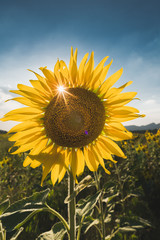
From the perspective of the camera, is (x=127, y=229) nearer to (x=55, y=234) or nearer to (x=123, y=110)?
(x=55, y=234)

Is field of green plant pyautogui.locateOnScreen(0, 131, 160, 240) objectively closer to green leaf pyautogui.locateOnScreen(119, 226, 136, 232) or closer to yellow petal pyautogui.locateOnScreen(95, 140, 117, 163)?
green leaf pyautogui.locateOnScreen(119, 226, 136, 232)

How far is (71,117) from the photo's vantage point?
1.29 meters

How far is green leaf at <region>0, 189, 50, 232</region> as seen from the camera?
0.95 m

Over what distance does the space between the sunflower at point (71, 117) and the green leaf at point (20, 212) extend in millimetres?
226

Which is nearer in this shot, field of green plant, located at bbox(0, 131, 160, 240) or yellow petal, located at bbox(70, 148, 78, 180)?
yellow petal, located at bbox(70, 148, 78, 180)

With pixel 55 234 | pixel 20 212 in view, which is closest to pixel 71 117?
pixel 20 212

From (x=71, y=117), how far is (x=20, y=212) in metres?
0.72

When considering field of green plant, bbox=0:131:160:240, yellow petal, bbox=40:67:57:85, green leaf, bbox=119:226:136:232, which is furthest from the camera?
field of green plant, bbox=0:131:160:240

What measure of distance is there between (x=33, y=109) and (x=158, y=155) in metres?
Answer: 3.83

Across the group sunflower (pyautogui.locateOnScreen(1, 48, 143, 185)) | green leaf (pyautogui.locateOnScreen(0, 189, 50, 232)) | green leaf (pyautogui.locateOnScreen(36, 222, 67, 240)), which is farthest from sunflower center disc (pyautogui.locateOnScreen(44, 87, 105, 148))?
green leaf (pyautogui.locateOnScreen(36, 222, 67, 240))

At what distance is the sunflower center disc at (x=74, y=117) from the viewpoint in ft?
4.18

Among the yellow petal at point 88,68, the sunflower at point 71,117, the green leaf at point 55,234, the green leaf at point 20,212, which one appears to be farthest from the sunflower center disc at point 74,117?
the green leaf at point 55,234

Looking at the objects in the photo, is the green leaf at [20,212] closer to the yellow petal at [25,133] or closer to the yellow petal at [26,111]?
the yellow petal at [25,133]

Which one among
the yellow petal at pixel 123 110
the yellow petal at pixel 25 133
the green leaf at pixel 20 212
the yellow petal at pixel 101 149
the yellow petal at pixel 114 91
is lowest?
the green leaf at pixel 20 212
